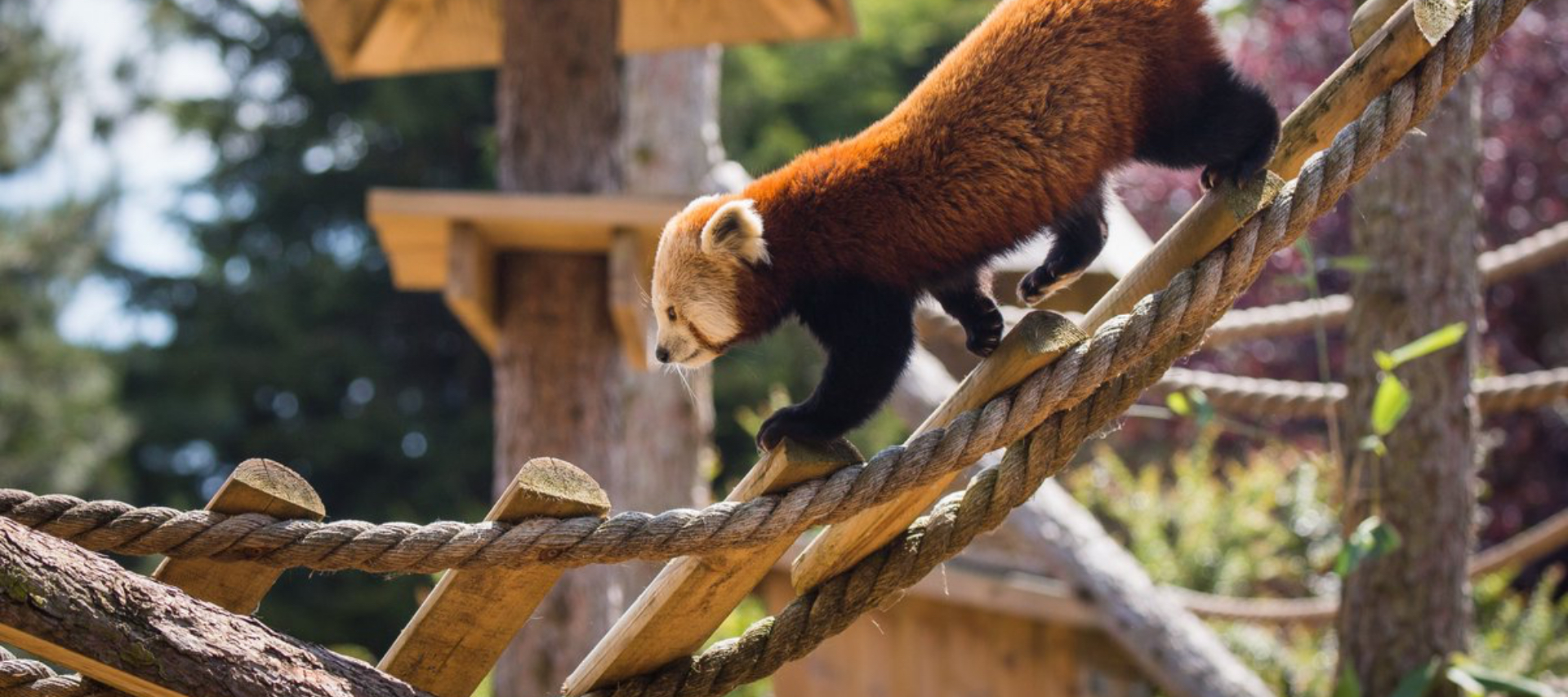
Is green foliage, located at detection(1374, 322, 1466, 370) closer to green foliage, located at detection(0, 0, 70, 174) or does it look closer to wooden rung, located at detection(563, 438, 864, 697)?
wooden rung, located at detection(563, 438, 864, 697)

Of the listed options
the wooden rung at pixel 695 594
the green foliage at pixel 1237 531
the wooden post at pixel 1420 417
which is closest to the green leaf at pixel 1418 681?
the wooden post at pixel 1420 417

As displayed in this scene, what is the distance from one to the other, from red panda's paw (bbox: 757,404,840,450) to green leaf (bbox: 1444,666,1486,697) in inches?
67.1

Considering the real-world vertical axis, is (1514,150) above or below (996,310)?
below

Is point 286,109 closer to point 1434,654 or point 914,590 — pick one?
point 914,590

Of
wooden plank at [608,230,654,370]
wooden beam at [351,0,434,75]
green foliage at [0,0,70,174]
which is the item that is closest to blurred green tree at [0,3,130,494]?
green foliage at [0,0,70,174]

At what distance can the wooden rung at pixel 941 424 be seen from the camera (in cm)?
180

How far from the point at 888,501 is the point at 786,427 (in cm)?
37

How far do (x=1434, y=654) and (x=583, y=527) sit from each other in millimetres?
2285

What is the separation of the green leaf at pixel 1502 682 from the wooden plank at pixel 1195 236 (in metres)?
1.40

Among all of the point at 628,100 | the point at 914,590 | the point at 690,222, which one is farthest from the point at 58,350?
the point at 690,222

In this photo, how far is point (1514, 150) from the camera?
6953 millimetres

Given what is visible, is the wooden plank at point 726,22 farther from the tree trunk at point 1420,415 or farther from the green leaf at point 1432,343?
the green leaf at point 1432,343

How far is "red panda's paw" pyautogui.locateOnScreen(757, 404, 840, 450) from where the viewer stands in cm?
202

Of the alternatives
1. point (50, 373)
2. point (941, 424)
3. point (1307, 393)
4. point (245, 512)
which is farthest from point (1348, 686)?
point (50, 373)
